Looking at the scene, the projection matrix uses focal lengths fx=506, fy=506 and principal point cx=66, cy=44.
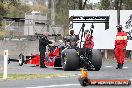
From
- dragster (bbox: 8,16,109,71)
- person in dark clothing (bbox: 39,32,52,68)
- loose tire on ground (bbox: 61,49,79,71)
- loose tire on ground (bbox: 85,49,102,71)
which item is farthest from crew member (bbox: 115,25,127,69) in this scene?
person in dark clothing (bbox: 39,32,52,68)

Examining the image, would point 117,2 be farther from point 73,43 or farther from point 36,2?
point 36,2

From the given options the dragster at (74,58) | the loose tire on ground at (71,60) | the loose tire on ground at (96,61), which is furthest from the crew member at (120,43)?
the loose tire on ground at (71,60)

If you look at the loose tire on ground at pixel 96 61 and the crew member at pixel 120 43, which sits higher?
the crew member at pixel 120 43

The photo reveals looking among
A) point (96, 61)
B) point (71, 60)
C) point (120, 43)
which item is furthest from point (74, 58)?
point (120, 43)

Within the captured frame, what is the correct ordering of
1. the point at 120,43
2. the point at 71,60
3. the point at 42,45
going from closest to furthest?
the point at 71,60 < the point at 120,43 < the point at 42,45

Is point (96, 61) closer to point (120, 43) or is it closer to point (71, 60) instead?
point (71, 60)

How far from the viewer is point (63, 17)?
73688mm

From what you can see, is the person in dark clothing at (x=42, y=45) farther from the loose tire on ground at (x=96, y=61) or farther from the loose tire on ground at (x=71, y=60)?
the loose tire on ground at (x=96, y=61)

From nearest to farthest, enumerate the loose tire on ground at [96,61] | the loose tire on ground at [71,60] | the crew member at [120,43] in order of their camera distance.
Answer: the loose tire on ground at [71,60]
the loose tire on ground at [96,61]
the crew member at [120,43]

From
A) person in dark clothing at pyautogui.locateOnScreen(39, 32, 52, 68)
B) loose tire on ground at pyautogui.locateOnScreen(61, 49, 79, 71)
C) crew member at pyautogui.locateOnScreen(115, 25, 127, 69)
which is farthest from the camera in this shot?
person in dark clothing at pyautogui.locateOnScreen(39, 32, 52, 68)

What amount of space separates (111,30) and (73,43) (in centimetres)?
1134

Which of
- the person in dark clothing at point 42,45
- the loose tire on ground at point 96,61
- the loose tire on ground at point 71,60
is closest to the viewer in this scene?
the loose tire on ground at point 71,60

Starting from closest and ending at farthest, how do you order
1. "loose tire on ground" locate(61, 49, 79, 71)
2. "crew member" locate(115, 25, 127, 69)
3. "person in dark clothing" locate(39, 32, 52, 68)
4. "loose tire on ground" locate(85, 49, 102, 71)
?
"loose tire on ground" locate(61, 49, 79, 71) → "loose tire on ground" locate(85, 49, 102, 71) → "crew member" locate(115, 25, 127, 69) → "person in dark clothing" locate(39, 32, 52, 68)

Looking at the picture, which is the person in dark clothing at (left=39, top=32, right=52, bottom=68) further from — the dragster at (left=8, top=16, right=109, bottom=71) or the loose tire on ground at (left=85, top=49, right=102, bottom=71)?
the loose tire on ground at (left=85, top=49, right=102, bottom=71)
